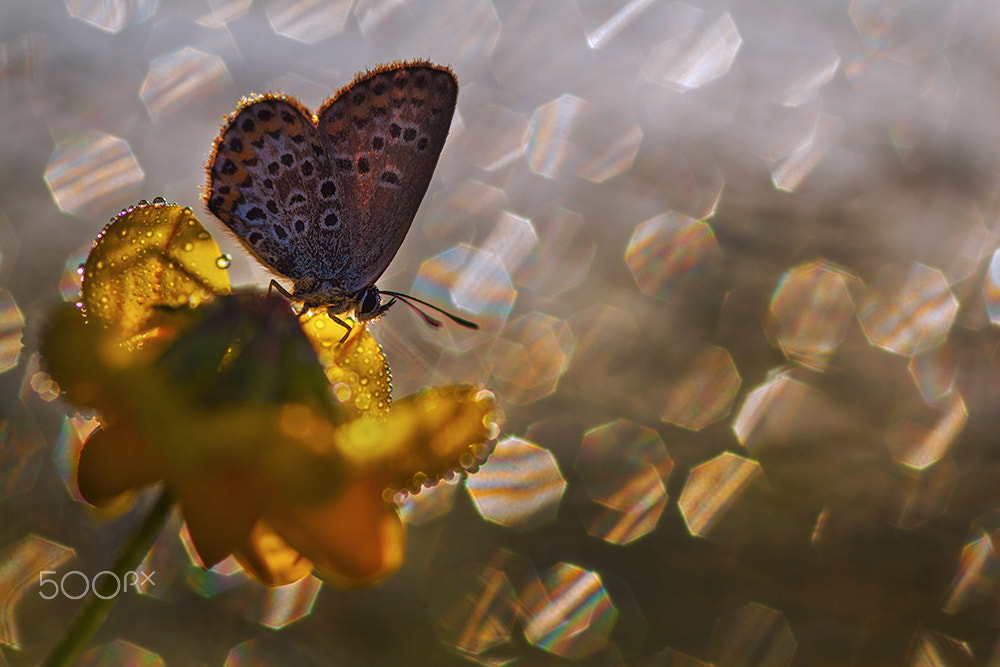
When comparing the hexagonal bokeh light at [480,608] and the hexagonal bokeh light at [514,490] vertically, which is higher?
the hexagonal bokeh light at [514,490]

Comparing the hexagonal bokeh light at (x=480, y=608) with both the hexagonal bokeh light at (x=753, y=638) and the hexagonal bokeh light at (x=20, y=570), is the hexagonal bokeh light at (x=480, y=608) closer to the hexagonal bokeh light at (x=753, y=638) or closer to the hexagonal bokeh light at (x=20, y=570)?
the hexagonal bokeh light at (x=753, y=638)

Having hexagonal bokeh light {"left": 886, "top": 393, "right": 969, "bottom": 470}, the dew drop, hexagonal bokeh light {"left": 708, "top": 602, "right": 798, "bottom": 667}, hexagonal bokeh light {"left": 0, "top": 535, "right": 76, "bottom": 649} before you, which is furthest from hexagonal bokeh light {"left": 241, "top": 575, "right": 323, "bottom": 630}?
hexagonal bokeh light {"left": 886, "top": 393, "right": 969, "bottom": 470}

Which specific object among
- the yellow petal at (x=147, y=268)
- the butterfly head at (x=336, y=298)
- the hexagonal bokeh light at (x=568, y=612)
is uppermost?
the yellow petal at (x=147, y=268)

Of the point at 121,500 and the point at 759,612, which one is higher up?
the point at 121,500

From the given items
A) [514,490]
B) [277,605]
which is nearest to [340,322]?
[277,605]

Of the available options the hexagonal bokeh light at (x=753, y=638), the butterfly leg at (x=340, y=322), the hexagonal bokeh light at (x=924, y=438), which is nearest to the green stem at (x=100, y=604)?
the butterfly leg at (x=340, y=322)

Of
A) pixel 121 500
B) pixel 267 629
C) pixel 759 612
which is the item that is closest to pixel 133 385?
pixel 121 500

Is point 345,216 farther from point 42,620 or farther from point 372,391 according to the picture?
point 42,620
